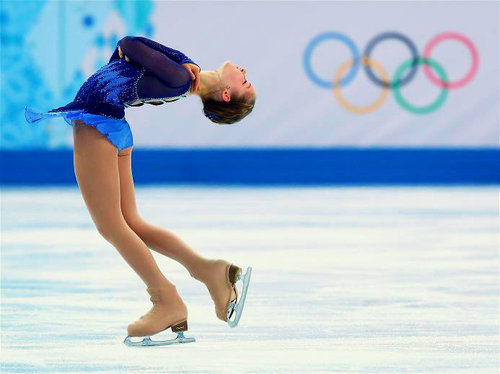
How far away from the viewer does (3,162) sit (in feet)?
33.1

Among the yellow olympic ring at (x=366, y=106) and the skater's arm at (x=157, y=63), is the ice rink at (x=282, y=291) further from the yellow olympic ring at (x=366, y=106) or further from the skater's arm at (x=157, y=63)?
the yellow olympic ring at (x=366, y=106)

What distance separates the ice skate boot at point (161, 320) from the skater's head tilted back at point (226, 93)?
519 millimetres

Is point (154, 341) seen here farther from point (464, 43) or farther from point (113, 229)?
point (464, 43)

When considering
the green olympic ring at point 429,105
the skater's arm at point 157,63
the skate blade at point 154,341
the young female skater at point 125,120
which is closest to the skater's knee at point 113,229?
the young female skater at point 125,120

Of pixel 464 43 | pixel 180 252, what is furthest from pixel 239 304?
pixel 464 43

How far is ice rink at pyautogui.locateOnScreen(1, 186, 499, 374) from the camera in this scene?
2.87 metres

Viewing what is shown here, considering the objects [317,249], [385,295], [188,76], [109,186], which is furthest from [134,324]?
[317,249]

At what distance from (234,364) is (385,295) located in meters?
1.34

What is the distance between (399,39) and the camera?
406 inches

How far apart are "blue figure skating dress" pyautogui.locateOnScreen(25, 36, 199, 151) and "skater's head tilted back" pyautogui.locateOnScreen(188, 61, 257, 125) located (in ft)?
0.34

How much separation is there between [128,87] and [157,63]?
4.1 inches

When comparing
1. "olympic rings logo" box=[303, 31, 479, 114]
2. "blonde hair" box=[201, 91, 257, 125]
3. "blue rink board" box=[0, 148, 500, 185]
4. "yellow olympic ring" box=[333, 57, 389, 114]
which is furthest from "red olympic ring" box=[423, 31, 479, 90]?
"blonde hair" box=[201, 91, 257, 125]

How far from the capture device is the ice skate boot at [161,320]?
3.07 meters

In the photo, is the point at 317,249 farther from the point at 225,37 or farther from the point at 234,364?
the point at 225,37
